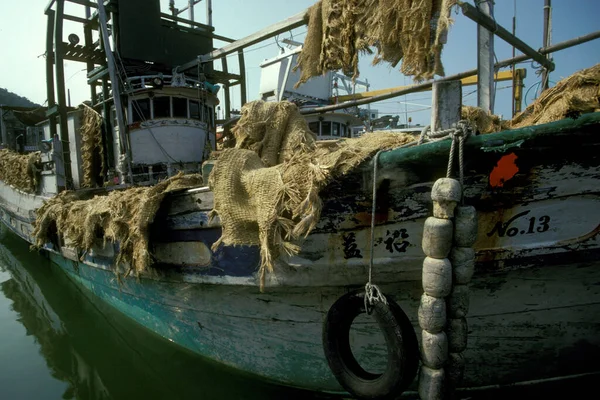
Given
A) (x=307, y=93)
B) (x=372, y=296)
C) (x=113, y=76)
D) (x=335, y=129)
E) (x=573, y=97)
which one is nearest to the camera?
(x=372, y=296)

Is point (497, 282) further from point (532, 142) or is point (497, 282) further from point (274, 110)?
point (274, 110)

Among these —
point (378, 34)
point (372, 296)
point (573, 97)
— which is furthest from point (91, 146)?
point (573, 97)

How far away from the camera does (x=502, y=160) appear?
2.04 m

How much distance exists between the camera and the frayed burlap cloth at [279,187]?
225 cm

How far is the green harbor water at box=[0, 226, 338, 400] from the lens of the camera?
3637mm

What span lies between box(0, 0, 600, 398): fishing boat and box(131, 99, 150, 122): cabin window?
459cm

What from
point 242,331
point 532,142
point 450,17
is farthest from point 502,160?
point 242,331

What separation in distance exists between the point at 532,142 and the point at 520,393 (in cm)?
213

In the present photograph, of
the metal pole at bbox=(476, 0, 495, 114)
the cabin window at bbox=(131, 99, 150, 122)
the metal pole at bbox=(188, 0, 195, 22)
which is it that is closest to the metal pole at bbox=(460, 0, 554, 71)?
the metal pole at bbox=(476, 0, 495, 114)

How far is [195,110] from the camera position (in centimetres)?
874

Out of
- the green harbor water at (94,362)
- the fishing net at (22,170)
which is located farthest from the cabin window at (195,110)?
the green harbor water at (94,362)

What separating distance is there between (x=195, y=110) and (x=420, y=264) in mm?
7624

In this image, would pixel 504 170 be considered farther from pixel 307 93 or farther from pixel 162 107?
pixel 307 93

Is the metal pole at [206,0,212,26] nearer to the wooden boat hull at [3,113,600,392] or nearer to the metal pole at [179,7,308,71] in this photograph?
the metal pole at [179,7,308,71]
